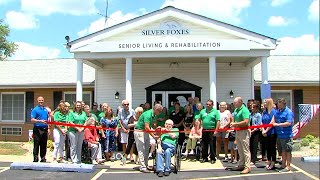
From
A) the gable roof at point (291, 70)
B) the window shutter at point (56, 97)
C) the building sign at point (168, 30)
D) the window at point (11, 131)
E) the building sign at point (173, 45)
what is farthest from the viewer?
the window at point (11, 131)

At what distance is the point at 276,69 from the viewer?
18.1 meters

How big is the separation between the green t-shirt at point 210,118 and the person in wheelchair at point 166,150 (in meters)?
1.66

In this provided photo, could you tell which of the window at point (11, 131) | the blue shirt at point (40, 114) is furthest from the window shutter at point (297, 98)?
the window at point (11, 131)

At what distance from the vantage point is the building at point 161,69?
1280 cm

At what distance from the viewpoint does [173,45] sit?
41.7 ft

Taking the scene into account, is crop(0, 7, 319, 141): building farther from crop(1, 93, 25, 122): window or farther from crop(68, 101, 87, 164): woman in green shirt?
crop(68, 101, 87, 164): woman in green shirt

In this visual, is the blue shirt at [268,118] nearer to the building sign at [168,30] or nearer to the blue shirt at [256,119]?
the blue shirt at [256,119]

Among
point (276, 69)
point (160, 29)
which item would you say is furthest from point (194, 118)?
point (276, 69)

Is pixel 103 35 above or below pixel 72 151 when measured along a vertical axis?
above

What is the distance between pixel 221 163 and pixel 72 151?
378 centimetres

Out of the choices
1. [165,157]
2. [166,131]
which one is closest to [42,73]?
[166,131]

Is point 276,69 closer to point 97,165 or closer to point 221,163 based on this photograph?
point 221,163

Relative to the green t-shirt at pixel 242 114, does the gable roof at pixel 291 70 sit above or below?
above

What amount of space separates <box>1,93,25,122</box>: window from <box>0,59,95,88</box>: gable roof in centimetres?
72
